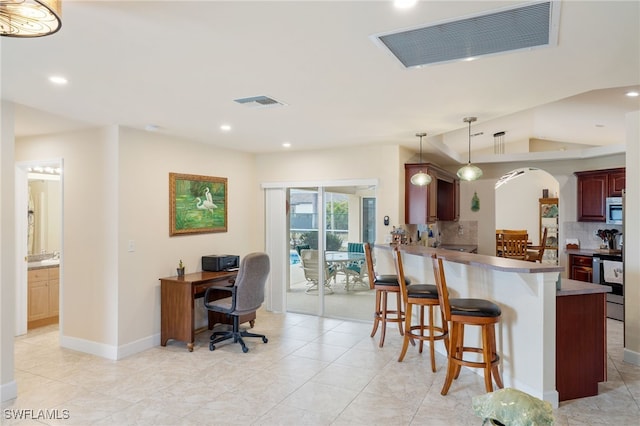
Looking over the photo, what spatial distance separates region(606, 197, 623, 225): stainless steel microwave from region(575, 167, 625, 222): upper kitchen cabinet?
90 millimetres

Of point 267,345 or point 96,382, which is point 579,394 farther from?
point 96,382

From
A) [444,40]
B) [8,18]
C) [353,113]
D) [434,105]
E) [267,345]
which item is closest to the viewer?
[8,18]

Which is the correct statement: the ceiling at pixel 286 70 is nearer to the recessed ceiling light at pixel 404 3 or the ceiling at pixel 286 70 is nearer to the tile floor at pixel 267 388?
the recessed ceiling light at pixel 404 3

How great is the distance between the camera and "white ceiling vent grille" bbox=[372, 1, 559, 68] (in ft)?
6.36

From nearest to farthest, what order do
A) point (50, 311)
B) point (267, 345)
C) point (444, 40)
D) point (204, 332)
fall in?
point (444, 40), point (267, 345), point (204, 332), point (50, 311)

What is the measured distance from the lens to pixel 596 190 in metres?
6.72

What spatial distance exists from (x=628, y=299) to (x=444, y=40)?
3.53 m

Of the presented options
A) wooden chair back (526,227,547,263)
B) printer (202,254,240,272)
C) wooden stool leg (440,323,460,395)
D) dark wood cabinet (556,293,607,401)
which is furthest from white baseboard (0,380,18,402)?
wooden chair back (526,227,547,263)

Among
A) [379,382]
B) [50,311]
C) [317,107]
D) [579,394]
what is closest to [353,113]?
[317,107]

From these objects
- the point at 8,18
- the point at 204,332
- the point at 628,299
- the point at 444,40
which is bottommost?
the point at 204,332

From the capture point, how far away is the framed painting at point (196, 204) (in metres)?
4.91

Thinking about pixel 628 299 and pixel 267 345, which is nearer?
pixel 628 299

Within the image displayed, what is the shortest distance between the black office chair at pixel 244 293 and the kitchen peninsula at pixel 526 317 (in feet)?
6.68

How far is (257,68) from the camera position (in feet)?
8.67
